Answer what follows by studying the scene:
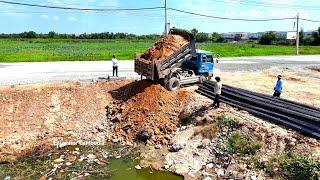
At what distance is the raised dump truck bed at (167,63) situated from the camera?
21266 mm

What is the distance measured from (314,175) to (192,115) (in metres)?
7.41

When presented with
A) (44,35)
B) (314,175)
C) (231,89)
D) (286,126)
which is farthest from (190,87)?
(44,35)

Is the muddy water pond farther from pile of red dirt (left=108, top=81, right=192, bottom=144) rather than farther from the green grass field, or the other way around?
the green grass field

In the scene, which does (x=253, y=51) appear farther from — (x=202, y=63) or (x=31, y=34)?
(x=31, y=34)

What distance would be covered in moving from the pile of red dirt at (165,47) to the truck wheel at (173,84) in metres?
1.31

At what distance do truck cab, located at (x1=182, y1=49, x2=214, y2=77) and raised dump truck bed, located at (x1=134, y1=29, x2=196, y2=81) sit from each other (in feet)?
2.64

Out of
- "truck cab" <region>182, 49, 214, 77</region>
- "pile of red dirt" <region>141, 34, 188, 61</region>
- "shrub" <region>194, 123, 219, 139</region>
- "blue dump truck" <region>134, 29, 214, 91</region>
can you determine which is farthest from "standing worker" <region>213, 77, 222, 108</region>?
"truck cab" <region>182, 49, 214, 77</region>

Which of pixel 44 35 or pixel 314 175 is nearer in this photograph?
pixel 314 175

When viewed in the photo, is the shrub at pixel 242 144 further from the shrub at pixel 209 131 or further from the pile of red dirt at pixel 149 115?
the pile of red dirt at pixel 149 115

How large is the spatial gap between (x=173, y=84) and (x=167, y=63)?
1.21 meters

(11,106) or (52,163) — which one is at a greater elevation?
(11,106)

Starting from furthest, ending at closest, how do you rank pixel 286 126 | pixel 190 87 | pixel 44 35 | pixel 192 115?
1. pixel 44 35
2. pixel 190 87
3. pixel 192 115
4. pixel 286 126

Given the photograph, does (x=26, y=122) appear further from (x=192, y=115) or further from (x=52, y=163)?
(x=192, y=115)

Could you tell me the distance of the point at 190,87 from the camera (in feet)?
75.4
